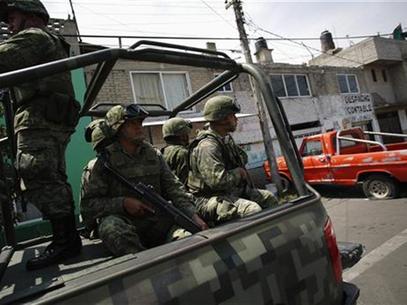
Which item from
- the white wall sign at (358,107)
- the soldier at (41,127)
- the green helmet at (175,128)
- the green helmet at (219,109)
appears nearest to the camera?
Result: the soldier at (41,127)

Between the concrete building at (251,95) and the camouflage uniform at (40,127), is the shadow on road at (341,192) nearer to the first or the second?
the concrete building at (251,95)

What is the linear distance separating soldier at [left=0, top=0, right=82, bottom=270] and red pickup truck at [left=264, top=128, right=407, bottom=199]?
662 cm

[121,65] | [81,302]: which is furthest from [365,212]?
[121,65]

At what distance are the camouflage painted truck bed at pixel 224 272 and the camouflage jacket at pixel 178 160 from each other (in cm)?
182

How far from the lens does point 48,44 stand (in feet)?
6.95

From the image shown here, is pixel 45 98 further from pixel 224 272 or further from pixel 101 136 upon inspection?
pixel 224 272

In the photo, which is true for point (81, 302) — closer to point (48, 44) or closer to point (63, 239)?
point (63, 239)

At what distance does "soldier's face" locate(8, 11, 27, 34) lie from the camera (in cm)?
226

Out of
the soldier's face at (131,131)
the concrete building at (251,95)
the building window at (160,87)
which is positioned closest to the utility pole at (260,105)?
the concrete building at (251,95)

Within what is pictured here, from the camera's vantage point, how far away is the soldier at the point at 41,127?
200 cm

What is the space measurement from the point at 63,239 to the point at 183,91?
468 inches

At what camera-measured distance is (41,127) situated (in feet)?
6.95

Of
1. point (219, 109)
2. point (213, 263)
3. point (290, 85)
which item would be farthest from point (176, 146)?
point (290, 85)

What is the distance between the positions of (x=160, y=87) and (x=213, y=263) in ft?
39.4
